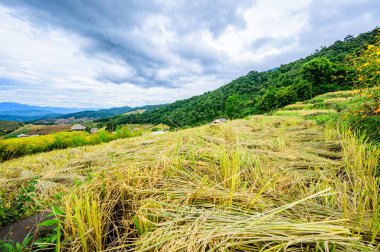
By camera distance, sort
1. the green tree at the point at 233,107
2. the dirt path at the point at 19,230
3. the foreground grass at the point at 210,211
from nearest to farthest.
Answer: the foreground grass at the point at 210,211, the dirt path at the point at 19,230, the green tree at the point at 233,107

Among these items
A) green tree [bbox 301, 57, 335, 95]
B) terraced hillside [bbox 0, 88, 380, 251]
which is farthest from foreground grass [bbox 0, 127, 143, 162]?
green tree [bbox 301, 57, 335, 95]

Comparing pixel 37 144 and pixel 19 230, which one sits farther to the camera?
pixel 37 144

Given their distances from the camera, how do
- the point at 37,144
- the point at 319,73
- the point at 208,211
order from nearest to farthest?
the point at 208,211 < the point at 37,144 < the point at 319,73

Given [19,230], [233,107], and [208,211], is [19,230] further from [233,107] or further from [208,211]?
[233,107]

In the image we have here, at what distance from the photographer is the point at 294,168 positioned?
2232 mm

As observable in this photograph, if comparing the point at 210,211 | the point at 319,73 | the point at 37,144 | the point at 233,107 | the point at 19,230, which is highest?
the point at 319,73

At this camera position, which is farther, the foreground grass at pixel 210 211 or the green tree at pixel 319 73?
the green tree at pixel 319 73

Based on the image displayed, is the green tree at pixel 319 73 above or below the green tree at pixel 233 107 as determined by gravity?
above

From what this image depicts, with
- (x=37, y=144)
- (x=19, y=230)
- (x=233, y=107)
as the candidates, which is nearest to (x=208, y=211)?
(x=19, y=230)

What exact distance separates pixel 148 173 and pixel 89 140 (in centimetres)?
1091

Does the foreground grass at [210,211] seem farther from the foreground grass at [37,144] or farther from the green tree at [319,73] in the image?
the green tree at [319,73]

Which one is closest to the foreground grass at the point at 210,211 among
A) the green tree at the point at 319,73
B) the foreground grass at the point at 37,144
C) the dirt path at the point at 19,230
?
the dirt path at the point at 19,230

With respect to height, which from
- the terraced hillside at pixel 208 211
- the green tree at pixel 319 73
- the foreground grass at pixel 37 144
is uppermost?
the green tree at pixel 319 73

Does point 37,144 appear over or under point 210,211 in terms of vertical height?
under
